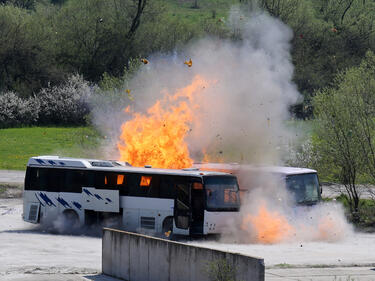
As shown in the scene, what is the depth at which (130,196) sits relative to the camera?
25.3m

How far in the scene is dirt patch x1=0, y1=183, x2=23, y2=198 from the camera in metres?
38.0

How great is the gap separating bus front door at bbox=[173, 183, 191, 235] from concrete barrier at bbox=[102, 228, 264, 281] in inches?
244

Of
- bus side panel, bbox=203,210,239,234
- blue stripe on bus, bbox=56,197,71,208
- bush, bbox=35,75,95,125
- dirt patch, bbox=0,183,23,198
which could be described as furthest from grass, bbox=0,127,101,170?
bus side panel, bbox=203,210,239,234

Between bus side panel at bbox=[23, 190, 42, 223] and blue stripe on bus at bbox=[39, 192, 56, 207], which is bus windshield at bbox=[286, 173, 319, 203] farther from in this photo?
bus side panel at bbox=[23, 190, 42, 223]

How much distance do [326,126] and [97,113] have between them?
23593mm

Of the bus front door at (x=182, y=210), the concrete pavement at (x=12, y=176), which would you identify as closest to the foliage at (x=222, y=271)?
the bus front door at (x=182, y=210)

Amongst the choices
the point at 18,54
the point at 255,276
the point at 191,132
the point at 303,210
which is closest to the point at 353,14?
the point at 18,54

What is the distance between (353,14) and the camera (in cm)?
7750

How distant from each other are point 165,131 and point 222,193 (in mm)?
6824

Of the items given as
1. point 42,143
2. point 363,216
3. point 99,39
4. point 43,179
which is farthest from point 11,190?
point 99,39

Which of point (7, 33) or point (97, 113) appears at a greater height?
point (7, 33)

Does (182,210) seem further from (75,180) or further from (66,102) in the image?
(66,102)

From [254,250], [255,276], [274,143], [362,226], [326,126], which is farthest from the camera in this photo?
[274,143]

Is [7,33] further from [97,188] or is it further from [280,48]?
[97,188]
